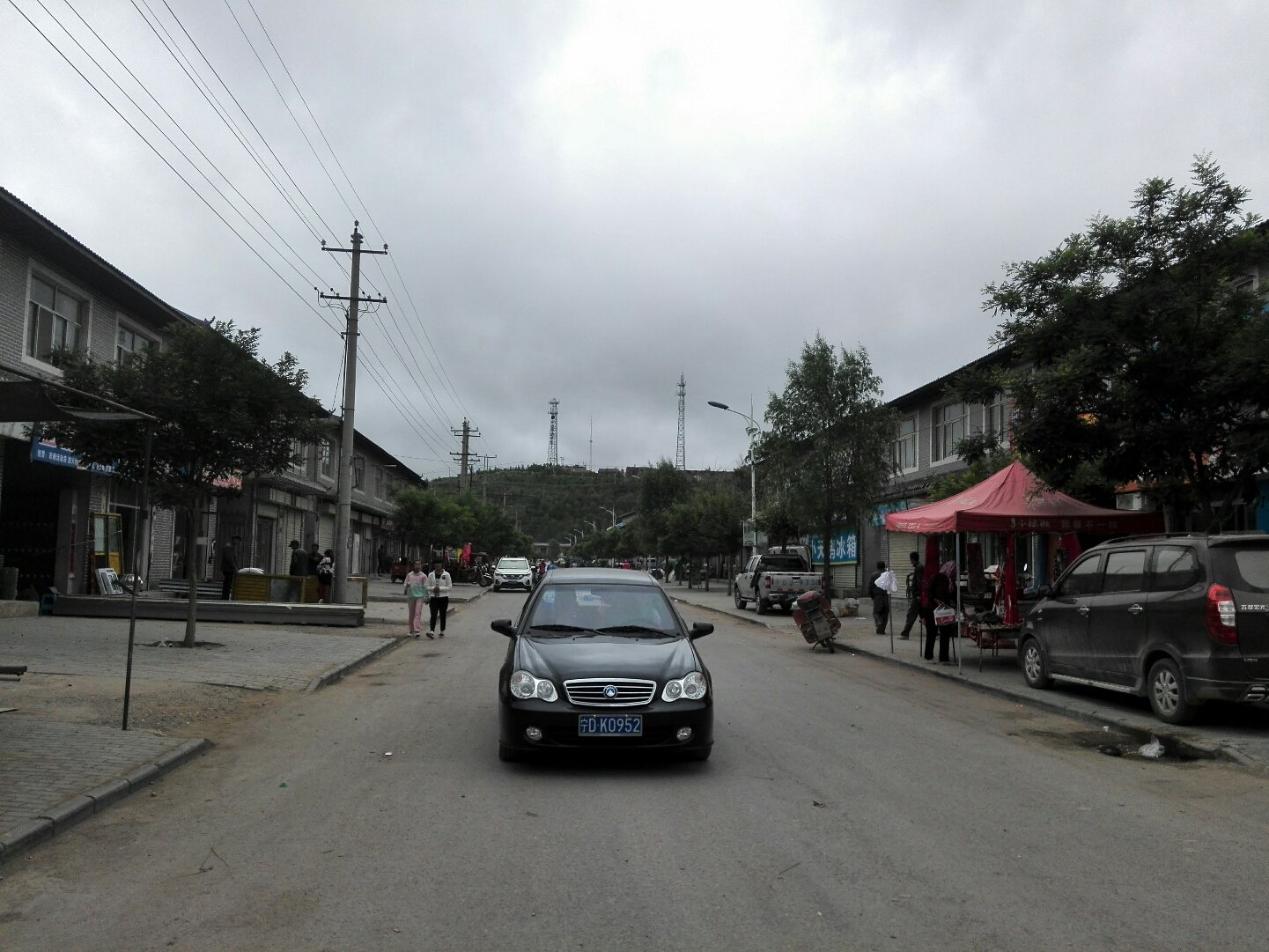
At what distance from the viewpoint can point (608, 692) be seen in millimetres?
7551

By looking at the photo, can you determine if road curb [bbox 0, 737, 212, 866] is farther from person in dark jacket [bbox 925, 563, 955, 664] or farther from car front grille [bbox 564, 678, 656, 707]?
person in dark jacket [bbox 925, 563, 955, 664]

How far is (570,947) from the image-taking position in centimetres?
423

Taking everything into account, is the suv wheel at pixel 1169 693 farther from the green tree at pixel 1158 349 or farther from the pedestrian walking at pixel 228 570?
the pedestrian walking at pixel 228 570

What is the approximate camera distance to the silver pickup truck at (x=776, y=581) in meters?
31.2

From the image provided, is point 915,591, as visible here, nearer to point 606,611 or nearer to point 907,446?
point 606,611

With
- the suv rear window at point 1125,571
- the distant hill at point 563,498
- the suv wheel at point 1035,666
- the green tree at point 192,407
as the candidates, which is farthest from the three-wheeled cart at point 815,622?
the distant hill at point 563,498

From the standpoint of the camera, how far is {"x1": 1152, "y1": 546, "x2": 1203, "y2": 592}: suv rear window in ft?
33.2

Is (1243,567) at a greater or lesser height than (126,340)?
lesser

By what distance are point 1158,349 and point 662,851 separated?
10413 mm

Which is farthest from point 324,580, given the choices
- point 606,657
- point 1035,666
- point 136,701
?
point 606,657

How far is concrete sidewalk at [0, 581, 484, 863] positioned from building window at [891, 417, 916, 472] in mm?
20395

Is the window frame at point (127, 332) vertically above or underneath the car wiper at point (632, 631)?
above

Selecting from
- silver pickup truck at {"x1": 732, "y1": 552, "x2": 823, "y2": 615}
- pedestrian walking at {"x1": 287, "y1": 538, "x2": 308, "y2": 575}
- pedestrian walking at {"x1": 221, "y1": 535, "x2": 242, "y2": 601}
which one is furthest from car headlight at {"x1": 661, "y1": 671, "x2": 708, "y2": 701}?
silver pickup truck at {"x1": 732, "y1": 552, "x2": 823, "y2": 615}

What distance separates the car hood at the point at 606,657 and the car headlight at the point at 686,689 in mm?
55
